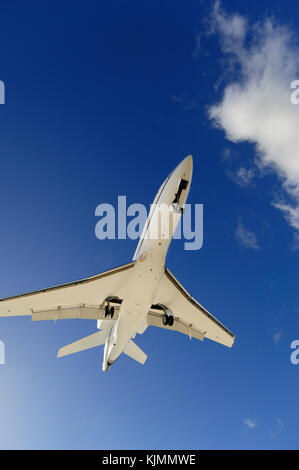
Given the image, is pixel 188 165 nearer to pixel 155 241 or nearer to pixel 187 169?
pixel 187 169

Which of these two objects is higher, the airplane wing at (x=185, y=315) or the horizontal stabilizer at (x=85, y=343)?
the airplane wing at (x=185, y=315)

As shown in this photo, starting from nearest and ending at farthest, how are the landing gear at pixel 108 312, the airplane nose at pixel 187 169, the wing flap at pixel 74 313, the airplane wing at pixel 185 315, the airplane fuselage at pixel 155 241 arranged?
1. the airplane fuselage at pixel 155 241
2. the airplane nose at pixel 187 169
3. the landing gear at pixel 108 312
4. the wing flap at pixel 74 313
5. the airplane wing at pixel 185 315

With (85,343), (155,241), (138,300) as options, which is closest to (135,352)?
(85,343)

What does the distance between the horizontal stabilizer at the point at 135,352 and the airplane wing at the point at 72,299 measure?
4.64 metres

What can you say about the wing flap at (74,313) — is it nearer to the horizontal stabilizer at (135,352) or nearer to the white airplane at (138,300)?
the white airplane at (138,300)

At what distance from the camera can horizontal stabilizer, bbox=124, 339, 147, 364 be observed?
97.6 ft

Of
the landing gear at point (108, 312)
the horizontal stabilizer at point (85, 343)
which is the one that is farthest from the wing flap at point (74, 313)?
the horizontal stabilizer at point (85, 343)

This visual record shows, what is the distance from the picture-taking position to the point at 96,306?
87.4 feet

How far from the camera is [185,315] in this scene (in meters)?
28.0

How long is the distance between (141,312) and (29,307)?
822 cm

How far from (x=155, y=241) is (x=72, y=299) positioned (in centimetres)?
878

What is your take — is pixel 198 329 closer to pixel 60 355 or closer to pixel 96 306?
pixel 96 306

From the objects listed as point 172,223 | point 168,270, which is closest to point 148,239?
point 172,223

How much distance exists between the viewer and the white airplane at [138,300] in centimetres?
2162
